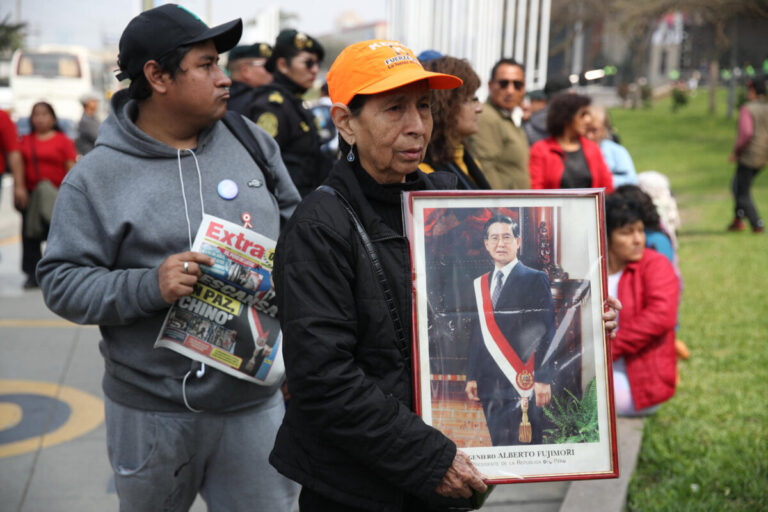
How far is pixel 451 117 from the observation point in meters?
3.64

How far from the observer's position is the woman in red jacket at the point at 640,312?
4680 millimetres

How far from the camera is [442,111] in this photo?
363 centimetres

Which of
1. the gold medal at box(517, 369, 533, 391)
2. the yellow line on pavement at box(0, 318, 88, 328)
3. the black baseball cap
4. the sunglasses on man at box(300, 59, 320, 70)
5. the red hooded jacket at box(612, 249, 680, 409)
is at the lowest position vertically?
the yellow line on pavement at box(0, 318, 88, 328)

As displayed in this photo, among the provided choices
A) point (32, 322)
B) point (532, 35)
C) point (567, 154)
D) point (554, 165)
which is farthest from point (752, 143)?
point (32, 322)

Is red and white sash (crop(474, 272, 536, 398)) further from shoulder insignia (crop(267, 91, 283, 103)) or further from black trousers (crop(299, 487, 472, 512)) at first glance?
shoulder insignia (crop(267, 91, 283, 103))

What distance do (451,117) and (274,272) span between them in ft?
6.34

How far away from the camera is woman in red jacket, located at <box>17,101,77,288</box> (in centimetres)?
881

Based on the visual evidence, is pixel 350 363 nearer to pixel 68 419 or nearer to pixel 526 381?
pixel 526 381

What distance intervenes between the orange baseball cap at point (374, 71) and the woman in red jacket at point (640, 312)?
10.2 ft

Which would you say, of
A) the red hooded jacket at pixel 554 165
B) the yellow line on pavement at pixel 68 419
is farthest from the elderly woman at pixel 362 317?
the red hooded jacket at pixel 554 165

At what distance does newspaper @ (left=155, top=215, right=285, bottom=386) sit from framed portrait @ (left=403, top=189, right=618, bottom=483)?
2.18 feet

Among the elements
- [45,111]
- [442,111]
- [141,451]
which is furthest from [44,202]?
[141,451]

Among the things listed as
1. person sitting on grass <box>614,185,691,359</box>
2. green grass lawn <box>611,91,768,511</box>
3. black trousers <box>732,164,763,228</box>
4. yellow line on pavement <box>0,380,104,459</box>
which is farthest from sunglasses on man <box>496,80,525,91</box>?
black trousers <box>732,164,763,228</box>

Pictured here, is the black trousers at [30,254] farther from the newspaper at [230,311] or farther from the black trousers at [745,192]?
the black trousers at [745,192]
